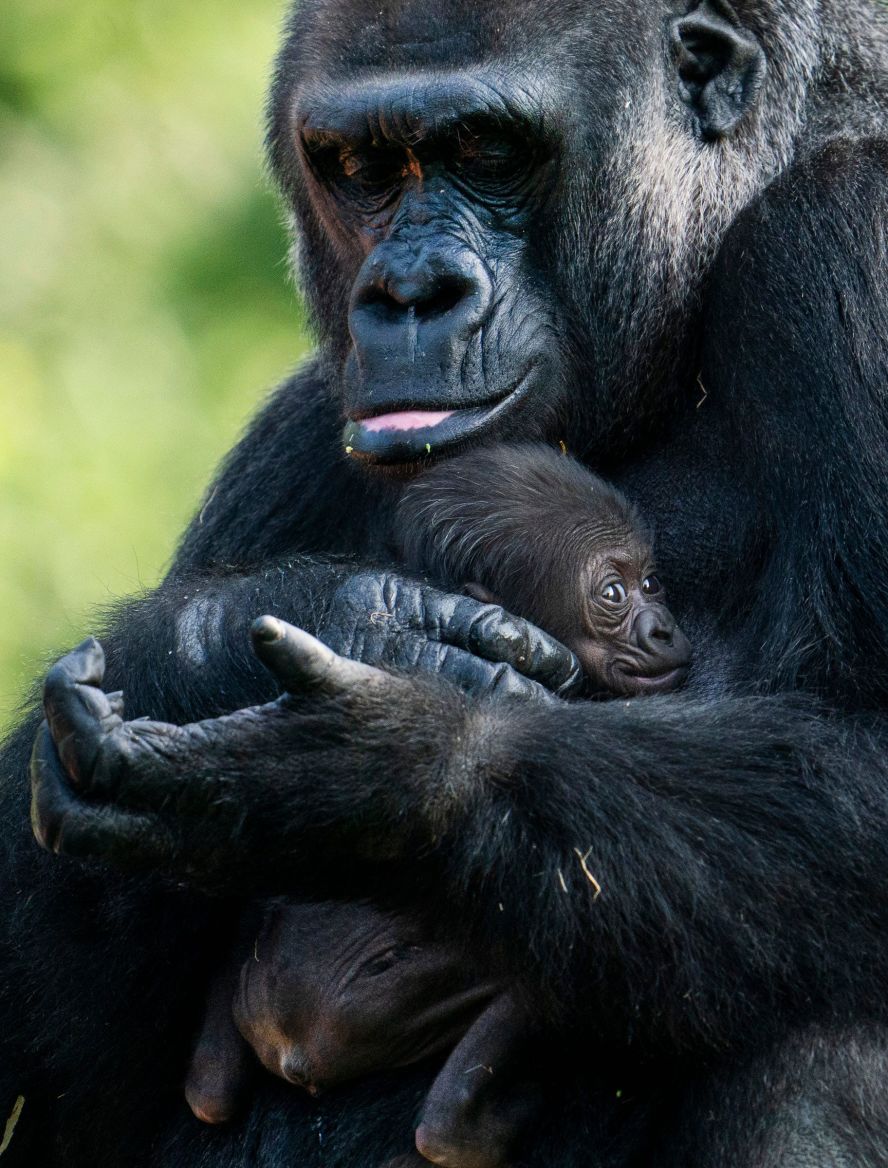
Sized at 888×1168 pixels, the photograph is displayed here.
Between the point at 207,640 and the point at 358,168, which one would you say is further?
the point at 358,168

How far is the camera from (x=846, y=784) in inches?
117

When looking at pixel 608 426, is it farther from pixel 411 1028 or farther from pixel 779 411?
pixel 411 1028

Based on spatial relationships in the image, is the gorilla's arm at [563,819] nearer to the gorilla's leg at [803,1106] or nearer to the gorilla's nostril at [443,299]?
the gorilla's leg at [803,1106]

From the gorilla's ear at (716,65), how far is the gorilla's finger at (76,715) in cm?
178

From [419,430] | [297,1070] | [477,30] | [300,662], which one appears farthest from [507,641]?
[477,30]

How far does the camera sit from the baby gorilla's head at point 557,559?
3486mm

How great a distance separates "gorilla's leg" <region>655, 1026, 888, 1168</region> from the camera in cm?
297

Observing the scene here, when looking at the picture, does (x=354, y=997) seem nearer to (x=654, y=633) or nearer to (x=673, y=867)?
(x=673, y=867)

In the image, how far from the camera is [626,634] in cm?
348

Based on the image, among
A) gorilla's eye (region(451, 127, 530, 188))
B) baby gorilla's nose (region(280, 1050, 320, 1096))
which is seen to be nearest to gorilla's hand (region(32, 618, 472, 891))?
baby gorilla's nose (region(280, 1050, 320, 1096))

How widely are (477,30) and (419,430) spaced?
0.80 m

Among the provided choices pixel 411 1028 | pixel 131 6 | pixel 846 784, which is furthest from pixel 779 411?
pixel 131 6

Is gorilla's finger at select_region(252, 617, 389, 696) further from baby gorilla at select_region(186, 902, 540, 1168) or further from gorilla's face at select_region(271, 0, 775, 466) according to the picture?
gorilla's face at select_region(271, 0, 775, 466)

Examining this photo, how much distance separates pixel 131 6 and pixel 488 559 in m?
5.88
